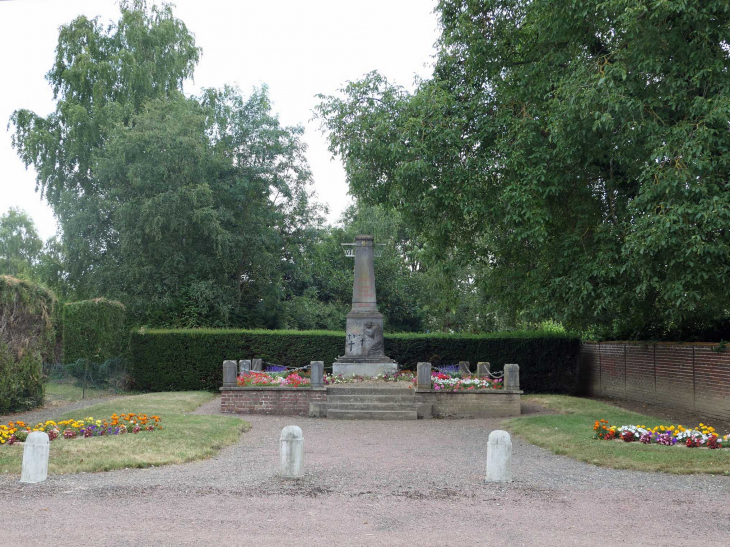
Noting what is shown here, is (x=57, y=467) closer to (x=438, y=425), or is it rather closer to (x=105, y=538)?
(x=105, y=538)

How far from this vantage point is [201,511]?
708 cm

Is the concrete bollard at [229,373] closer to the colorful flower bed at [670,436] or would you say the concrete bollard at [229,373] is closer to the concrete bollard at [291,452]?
the concrete bollard at [291,452]

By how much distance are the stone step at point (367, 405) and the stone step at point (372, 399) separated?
0.05m

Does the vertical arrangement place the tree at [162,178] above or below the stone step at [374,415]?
above

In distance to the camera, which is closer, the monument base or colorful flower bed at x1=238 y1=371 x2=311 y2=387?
colorful flower bed at x1=238 y1=371 x2=311 y2=387

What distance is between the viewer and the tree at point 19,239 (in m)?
58.4

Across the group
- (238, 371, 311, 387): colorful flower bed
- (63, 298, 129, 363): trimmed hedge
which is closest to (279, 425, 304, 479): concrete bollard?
(238, 371, 311, 387): colorful flower bed

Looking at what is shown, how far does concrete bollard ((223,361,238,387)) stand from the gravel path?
Answer: 6869mm

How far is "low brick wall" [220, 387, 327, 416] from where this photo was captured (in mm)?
17453

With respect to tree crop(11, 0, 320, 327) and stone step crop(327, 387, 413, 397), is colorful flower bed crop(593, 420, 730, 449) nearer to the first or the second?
stone step crop(327, 387, 413, 397)

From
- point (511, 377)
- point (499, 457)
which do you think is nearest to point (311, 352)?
point (511, 377)

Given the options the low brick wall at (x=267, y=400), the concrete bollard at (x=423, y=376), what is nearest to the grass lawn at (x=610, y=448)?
the concrete bollard at (x=423, y=376)

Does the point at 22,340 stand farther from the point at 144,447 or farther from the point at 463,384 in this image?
the point at 463,384

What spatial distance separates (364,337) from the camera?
1992 centimetres
